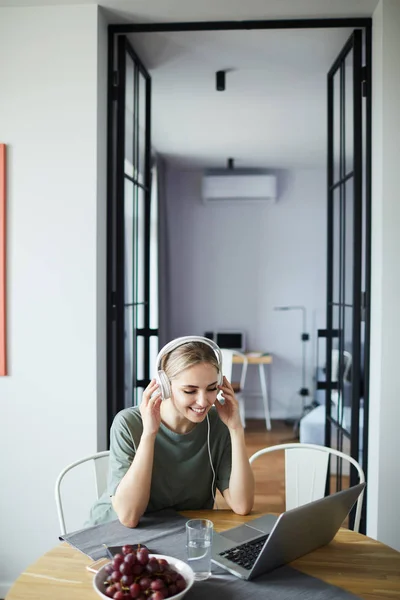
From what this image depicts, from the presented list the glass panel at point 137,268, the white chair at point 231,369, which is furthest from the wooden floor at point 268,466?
the glass panel at point 137,268

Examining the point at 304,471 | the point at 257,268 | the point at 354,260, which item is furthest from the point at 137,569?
the point at 257,268

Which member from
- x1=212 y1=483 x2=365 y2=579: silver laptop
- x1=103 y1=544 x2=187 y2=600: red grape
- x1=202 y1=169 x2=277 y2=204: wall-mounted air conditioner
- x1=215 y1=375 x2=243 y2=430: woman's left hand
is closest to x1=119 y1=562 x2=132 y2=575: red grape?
x1=103 y1=544 x2=187 y2=600: red grape

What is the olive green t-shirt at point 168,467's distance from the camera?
173cm

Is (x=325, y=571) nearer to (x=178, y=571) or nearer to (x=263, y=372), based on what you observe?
(x=178, y=571)

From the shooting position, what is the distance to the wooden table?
1.26 m

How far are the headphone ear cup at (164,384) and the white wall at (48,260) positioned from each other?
95cm

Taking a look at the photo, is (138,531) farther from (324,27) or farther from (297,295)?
(297,295)

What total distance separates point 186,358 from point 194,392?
0.10 meters

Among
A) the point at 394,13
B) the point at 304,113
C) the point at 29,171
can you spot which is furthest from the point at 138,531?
the point at 304,113

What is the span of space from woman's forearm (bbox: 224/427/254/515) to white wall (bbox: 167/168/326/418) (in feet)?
16.2

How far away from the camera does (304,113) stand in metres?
4.39

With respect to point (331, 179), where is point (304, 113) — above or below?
above

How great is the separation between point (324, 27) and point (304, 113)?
1.72 m

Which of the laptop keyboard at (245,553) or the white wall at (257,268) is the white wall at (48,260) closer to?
the laptop keyboard at (245,553)
